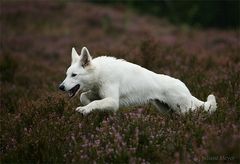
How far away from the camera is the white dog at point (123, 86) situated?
657 cm

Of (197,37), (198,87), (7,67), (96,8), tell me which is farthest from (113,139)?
(96,8)

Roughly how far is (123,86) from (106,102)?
0.62 m

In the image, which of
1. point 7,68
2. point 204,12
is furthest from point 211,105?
point 204,12

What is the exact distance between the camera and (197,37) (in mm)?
20984

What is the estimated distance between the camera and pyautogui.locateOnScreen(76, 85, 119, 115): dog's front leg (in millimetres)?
6203

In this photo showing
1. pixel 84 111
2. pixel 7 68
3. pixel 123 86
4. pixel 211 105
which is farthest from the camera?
pixel 7 68

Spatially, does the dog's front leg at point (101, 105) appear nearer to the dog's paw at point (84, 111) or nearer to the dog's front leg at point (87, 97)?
the dog's paw at point (84, 111)

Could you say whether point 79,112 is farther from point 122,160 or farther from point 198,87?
point 198,87

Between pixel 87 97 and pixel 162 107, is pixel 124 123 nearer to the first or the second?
pixel 87 97

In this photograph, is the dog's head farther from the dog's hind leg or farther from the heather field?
the dog's hind leg

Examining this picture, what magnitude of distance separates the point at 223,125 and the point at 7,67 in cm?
819

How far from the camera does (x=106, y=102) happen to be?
6.30 meters

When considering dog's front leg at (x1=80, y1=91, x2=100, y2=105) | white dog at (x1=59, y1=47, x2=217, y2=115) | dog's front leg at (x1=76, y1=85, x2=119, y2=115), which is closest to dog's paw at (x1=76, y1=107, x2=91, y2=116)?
dog's front leg at (x1=76, y1=85, x2=119, y2=115)

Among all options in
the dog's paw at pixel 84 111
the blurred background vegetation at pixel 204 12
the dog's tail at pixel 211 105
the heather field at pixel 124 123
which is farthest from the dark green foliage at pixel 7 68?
the blurred background vegetation at pixel 204 12
